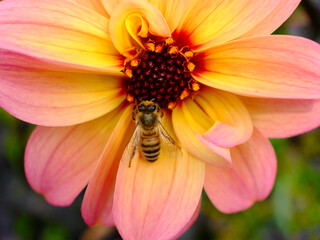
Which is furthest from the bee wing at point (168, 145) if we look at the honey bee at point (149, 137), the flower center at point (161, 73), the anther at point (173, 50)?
the anther at point (173, 50)

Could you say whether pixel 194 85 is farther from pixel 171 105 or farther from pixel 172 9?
pixel 172 9

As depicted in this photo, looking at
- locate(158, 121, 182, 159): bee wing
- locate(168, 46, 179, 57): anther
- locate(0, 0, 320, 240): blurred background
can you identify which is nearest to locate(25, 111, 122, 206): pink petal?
locate(158, 121, 182, 159): bee wing

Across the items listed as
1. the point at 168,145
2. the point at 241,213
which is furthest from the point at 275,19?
the point at 241,213

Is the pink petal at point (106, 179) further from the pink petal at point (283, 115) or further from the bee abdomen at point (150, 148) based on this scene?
the pink petal at point (283, 115)

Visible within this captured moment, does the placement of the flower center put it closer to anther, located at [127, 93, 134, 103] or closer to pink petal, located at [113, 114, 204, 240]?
anther, located at [127, 93, 134, 103]

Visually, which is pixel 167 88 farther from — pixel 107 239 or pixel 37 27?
pixel 107 239

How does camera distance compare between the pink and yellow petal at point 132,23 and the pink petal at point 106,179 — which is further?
the pink petal at point 106,179
